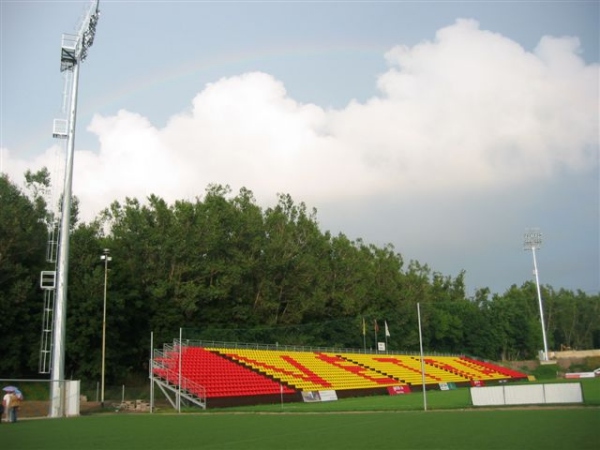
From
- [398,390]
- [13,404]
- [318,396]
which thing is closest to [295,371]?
[318,396]

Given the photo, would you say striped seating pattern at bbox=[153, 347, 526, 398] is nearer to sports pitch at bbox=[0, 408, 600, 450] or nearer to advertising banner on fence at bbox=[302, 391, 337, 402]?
advertising banner on fence at bbox=[302, 391, 337, 402]

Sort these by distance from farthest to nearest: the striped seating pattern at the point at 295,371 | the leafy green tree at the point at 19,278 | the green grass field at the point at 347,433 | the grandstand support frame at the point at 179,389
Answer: the leafy green tree at the point at 19,278
the striped seating pattern at the point at 295,371
the grandstand support frame at the point at 179,389
the green grass field at the point at 347,433

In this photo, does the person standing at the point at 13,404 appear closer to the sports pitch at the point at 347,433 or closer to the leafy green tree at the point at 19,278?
the sports pitch at the point at 347,433

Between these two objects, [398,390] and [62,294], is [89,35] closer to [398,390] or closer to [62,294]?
[62,294]

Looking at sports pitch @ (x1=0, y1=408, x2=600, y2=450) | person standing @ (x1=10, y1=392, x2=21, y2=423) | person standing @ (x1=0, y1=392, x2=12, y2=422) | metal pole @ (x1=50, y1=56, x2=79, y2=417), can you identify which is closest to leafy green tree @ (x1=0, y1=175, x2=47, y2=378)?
metal pole @ (x1=50, y1=56, x2=79, y2=417)

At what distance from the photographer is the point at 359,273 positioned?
218 ft

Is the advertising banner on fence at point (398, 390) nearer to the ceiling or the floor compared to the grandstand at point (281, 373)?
nearer to the floor

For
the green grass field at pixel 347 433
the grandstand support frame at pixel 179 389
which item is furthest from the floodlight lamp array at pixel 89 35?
the green grass field at pixel 347 433

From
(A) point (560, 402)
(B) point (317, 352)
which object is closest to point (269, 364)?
(B) point (317, 352)

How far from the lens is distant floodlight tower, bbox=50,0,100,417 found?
29391mm

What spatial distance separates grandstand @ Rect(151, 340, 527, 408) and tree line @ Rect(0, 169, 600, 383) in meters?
2.35

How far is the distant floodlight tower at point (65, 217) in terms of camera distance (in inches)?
1157

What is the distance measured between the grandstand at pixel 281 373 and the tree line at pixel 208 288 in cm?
235

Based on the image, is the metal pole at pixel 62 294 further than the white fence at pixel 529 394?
Yes
